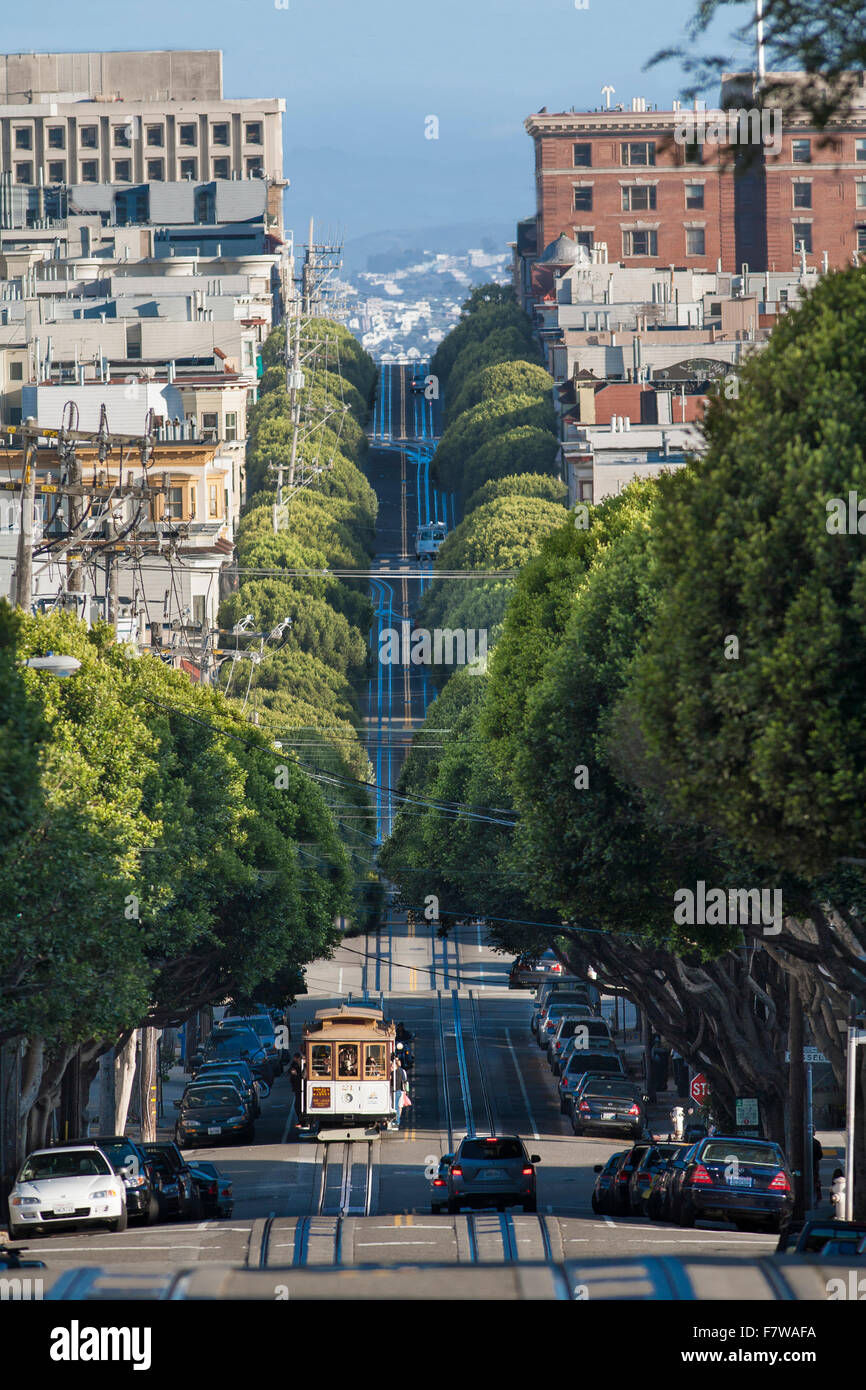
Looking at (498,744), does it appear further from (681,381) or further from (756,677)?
(681,381)

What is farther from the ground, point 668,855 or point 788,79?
point 788,79

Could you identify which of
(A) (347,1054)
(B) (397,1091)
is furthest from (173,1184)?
(B) (397,1091)

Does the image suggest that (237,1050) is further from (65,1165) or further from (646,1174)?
(65,1165)

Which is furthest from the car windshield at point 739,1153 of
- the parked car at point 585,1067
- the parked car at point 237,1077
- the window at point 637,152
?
the window at point 637,152

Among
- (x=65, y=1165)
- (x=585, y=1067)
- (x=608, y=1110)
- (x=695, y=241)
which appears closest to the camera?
(x=65, y=1165)

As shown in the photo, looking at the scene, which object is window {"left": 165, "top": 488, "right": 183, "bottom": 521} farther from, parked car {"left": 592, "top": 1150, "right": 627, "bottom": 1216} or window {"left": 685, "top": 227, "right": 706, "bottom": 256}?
window {"left": 685, "top": 227, "right": 706, "bottom": 256}

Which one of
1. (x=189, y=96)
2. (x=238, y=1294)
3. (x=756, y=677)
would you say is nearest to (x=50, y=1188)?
(x=756, y=677)

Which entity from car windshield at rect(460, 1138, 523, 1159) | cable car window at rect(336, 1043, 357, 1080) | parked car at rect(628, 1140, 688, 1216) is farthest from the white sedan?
cable car window at rect(336, 1043, 357, 1080)
